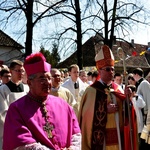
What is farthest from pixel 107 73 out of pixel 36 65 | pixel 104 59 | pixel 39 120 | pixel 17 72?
pixel 39 120

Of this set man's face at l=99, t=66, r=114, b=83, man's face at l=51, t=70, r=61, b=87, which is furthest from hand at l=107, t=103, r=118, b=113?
man's face at l=51, t=70, r=61, b=87

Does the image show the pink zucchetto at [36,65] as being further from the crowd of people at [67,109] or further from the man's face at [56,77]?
the man's face at [56,77]

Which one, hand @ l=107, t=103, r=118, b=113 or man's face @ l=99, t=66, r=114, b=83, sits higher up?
man's face @ l=99, t=66, r=114, b=83

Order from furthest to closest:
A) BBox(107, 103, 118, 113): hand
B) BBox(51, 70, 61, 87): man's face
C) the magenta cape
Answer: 1. BBox(51, 70, 61, 87): man's face
2. BBox(107, 103, 118, 113): hand
3. the magenta cape

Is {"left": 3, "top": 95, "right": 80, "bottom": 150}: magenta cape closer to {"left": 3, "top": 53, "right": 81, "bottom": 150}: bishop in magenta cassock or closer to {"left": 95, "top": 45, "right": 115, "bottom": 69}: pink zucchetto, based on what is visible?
{"left": 3, "top": 53, "right": 81, "bottom": 150}: bishop in magenta cassock

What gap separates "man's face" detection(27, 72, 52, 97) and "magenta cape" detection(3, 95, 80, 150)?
4.3 inches

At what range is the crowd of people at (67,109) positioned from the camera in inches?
131

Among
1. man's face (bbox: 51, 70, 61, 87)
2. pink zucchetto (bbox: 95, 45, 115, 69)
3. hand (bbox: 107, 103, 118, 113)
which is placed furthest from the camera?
man's face (bbox: 51, 70, 61, 87)

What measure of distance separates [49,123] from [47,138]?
17cm

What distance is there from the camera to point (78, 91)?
8633 mm

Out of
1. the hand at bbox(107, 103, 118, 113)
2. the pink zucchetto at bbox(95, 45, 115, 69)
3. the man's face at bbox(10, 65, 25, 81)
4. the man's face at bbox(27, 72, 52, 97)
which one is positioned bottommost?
the hand at bbox(107, 103, 118, 113)

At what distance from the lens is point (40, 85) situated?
11.2ft

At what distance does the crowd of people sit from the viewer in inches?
131

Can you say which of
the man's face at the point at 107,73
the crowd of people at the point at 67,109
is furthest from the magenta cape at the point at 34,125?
the man's face at the point at 107,73
